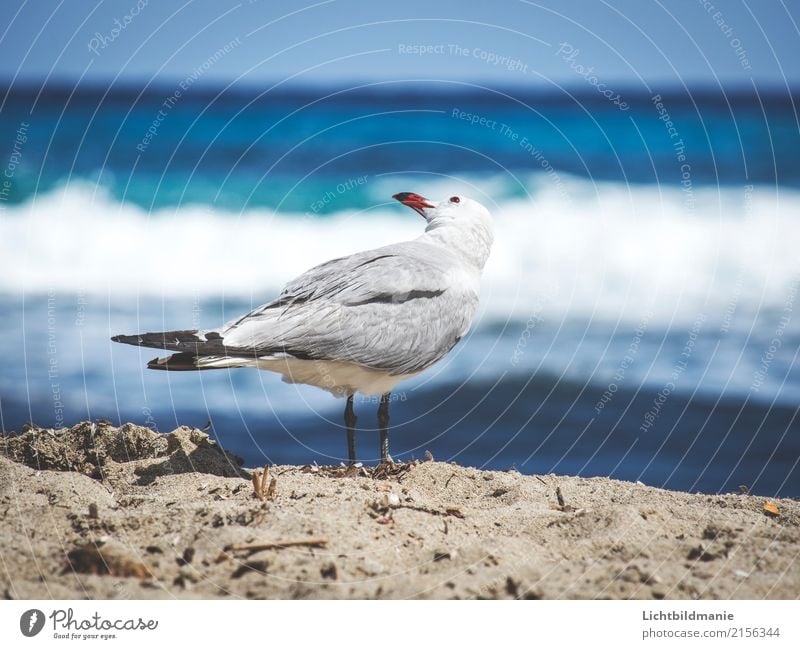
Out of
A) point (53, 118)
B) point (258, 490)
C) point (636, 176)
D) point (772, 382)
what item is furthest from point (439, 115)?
point (258, 490)

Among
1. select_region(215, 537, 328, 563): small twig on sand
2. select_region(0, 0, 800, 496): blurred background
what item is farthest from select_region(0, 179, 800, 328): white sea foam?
select_region(215, 537, 328, 563): small twig on sand

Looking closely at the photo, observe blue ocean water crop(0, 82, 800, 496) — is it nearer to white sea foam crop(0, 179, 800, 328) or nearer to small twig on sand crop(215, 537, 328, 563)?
white sea foam crop(0, 179, 800, 328)

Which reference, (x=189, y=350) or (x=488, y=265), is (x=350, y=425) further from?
(x=488, y=265)

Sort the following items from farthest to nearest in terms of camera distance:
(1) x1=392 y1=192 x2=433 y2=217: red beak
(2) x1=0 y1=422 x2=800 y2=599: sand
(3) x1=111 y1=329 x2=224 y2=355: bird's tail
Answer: (1) x1=392 y1=192 x2=433 y2=217: red beak, (3) x1=111 y1=329 x2=224 y2=355: bird's tail, (2) x1=0 y1=422 x2=800 y2=599: sand

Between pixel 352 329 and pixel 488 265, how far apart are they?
5891 mm

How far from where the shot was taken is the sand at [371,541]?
3939mm

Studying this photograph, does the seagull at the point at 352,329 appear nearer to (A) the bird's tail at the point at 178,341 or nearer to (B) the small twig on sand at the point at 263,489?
(A) the bird's tail at the point at 178,341

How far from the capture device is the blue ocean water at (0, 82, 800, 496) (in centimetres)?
870

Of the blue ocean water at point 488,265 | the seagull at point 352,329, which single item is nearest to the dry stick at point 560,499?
the seagull at point 352,329

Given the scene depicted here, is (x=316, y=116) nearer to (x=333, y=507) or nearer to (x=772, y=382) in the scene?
(x=772, y=382)

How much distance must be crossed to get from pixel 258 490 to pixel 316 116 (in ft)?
30.5

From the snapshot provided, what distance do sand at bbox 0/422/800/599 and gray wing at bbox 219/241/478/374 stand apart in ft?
2.89

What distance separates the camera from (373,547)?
4.24 metres

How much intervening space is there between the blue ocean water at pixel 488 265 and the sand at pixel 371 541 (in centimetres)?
318
